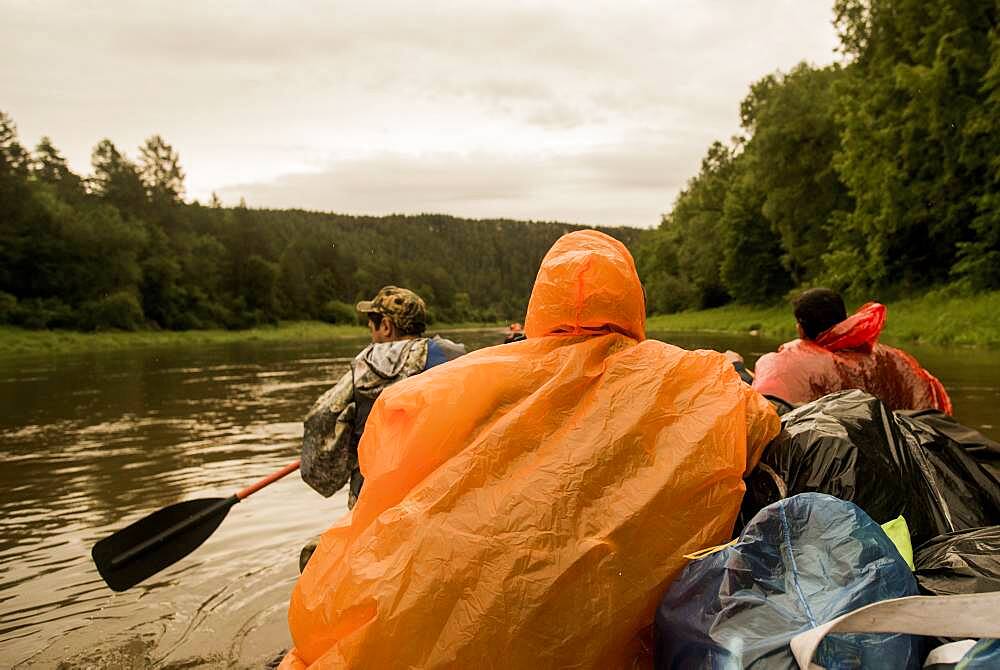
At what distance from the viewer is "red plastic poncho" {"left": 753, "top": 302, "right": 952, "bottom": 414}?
4621 millimetres

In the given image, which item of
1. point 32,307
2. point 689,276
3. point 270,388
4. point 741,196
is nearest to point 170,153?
point 32,307

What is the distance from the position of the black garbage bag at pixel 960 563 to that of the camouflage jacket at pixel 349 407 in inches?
111

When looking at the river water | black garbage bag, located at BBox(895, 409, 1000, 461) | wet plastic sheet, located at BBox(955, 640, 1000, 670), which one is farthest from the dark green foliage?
wet plastic sheet, located at BBox(955, 640, 1000, 670)

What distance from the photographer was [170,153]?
74312 mm

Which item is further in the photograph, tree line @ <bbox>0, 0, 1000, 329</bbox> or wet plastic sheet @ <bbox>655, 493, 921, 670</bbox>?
tree line @ <bbox>0, 0, 1000, 329</bbox>

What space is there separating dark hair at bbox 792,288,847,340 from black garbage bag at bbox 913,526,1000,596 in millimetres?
2686

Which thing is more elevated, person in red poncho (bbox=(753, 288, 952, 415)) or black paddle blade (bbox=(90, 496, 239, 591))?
person in red poncho (bbox=(753, 288, 952, 415))

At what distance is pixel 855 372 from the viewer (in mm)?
4629

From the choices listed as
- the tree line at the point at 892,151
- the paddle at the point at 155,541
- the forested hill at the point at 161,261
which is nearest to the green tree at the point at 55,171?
the forested hill at the point at 161,261

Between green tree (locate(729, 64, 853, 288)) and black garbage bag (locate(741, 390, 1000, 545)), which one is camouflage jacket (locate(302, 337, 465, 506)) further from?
green tree (locate(729, 64, 853, 288))

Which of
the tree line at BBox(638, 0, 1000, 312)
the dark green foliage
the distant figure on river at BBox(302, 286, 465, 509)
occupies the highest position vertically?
the tree line at BBox(638, 0, 1000, 312)

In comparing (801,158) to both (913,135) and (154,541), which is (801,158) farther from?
(154,541)

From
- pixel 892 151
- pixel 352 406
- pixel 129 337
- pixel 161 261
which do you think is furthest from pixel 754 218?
pixel 352 406

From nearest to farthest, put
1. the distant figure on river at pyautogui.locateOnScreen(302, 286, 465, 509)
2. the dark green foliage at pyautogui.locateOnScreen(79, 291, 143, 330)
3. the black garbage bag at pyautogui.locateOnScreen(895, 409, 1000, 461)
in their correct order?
the black garbage bag at pyautogui.locateOnScreen(895, 409, 1000, 461) < the distant figure on river at pyautogui.locateOnScreen(302, 286, 465, 509) < the dark green foliage at pyautogui.locateOnScreen(79, 291, 143, 330)
